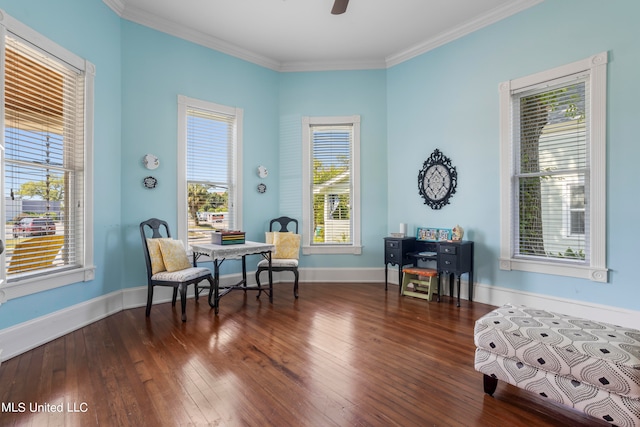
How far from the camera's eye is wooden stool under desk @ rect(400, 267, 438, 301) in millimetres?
4238

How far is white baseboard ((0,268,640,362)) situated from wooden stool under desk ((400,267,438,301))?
31cm

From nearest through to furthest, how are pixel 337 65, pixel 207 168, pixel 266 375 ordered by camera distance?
pixel 266 375 → pixel 207 168 → pixel 337 65

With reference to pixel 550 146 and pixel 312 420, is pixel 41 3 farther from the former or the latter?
pixel 550 146

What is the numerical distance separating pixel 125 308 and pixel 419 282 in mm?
3656

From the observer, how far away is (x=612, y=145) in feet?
10.3

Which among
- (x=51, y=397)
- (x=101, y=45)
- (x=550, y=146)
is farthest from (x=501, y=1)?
(x=51, y=397)

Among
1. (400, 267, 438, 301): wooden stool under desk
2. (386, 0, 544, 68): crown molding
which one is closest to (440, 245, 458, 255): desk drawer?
(400, 267, 438, 301): wooden stool under desk

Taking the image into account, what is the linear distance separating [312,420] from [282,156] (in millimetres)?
4108

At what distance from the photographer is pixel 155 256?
12.0 ft

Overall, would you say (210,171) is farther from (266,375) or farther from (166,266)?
(266,375)

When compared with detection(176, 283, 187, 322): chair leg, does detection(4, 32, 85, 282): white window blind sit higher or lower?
higher

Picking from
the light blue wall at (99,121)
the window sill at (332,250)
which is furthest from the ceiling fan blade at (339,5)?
the window sill at (332,250)

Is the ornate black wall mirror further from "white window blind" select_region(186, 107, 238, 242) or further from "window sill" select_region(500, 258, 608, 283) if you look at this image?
"white window blind" select_region(186, 107, 238, 242)

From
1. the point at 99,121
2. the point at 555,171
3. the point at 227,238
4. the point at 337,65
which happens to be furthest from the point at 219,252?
the point at 555,171
